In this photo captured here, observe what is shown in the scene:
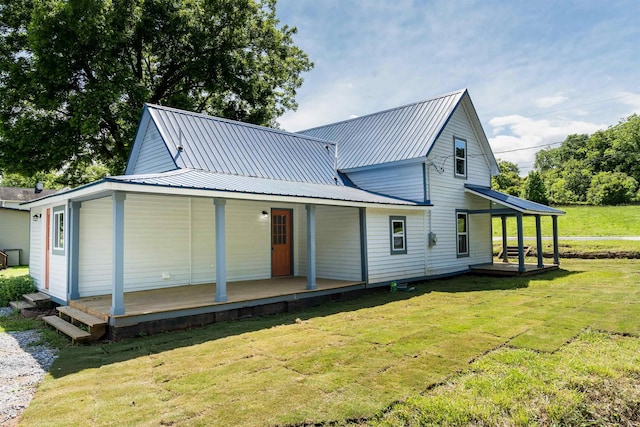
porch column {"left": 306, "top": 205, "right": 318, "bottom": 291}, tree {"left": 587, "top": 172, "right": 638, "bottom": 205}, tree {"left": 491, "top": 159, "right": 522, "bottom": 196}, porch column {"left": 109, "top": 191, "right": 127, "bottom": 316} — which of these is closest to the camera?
porch column {"left": 109, "top": 191, "right": 127, "bottom": 316}

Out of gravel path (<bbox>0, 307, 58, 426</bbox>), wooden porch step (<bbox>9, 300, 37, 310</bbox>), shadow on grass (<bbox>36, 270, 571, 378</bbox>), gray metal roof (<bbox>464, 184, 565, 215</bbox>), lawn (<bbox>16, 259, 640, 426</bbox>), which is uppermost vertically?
gray metal roof (<bbox>464, 184, 565, 215</bbox>)

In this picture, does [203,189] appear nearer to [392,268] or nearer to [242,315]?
[242,315]

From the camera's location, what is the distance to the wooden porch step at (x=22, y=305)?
8.78 metres

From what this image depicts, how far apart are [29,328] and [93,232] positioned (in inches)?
85.3

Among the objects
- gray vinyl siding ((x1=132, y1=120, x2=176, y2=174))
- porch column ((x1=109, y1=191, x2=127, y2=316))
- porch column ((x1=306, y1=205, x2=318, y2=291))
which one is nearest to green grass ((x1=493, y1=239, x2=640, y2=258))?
porch column ((x1=306, y1=205, x2=318, y2=291))

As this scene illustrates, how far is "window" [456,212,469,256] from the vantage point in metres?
14.1

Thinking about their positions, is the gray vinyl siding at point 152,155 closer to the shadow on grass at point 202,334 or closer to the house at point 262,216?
the house at point 262,216

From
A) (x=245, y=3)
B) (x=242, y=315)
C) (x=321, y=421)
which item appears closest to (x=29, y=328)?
(x=242, y=315)

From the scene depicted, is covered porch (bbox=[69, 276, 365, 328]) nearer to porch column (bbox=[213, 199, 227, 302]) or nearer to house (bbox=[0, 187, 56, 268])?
porch column (bbox=[213, 199, 227, 302])

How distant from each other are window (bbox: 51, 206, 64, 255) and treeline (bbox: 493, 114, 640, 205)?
2727cm

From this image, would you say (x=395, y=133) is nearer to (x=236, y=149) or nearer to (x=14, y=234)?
(x=236, y=149)

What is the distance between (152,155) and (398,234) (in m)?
7.29

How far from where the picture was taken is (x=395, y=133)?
14.1 metres

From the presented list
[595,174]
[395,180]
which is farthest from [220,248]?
[595,174]
